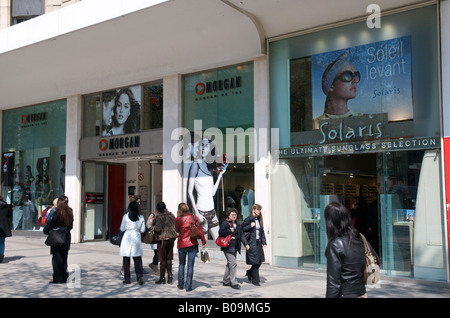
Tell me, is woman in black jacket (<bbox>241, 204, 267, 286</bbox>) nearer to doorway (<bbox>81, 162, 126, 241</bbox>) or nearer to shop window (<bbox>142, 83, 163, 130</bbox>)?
shop window (<bbox>142, 83, 163, 130</bbox>)

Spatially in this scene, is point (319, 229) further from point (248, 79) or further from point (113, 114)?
point (113, 114)

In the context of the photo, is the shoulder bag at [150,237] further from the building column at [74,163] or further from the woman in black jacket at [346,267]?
the building column at [74,163]

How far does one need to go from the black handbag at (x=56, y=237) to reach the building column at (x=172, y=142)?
5.41 metres

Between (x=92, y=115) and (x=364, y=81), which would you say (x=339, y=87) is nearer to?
(x=364, y=81)

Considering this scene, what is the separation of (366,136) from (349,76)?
1.54m

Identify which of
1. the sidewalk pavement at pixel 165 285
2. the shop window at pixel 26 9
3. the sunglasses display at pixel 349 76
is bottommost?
the sidewalk pavement at pixel 165 285

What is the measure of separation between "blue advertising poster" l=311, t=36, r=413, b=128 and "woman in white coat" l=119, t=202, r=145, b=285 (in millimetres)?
5087

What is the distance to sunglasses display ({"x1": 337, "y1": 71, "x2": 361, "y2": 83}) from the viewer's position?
11172mm

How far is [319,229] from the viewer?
11656mm

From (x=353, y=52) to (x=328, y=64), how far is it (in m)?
0.68

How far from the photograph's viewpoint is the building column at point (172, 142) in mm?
14438

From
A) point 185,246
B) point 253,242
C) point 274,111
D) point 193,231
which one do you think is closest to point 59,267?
point 185,246

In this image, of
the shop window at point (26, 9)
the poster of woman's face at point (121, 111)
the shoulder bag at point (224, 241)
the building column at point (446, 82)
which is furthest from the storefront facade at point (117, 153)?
the building column at point (446, 82)
